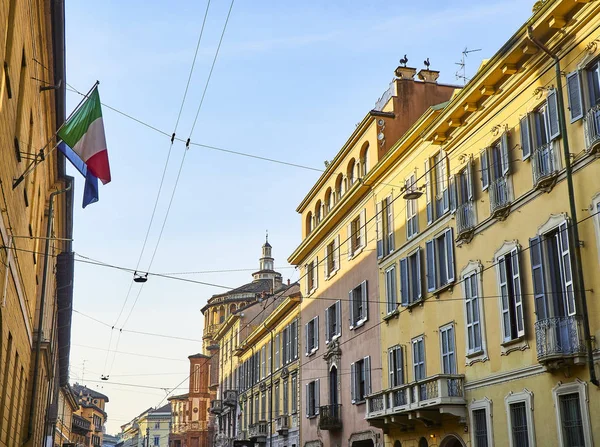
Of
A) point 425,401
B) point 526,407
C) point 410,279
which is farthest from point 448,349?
point 526,407

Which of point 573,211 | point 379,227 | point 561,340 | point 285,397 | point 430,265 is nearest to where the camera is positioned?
point 573,211

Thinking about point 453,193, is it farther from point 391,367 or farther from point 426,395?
point 391,367

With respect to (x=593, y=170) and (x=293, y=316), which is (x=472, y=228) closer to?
(x=593, y=170)

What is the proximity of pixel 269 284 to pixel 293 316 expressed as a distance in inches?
1795

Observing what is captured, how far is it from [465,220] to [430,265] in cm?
307

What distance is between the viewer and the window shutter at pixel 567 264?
1733cm

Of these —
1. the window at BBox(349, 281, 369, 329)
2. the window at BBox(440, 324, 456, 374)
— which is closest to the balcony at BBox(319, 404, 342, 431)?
the window at BBox(349, 281, 369, 329)

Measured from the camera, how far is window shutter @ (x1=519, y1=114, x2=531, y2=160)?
19.8 metres

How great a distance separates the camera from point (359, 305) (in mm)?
33062

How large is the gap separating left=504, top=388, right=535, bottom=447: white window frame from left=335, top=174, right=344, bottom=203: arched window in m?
17.8

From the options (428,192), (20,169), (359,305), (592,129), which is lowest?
(20,169)

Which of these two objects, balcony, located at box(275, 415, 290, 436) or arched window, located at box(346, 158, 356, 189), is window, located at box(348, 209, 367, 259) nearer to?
arched window, located at box(346, 158, 356, 189)

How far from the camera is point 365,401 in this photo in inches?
1195

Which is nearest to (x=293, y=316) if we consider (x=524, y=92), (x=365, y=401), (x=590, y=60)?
(x=365, y=401)
